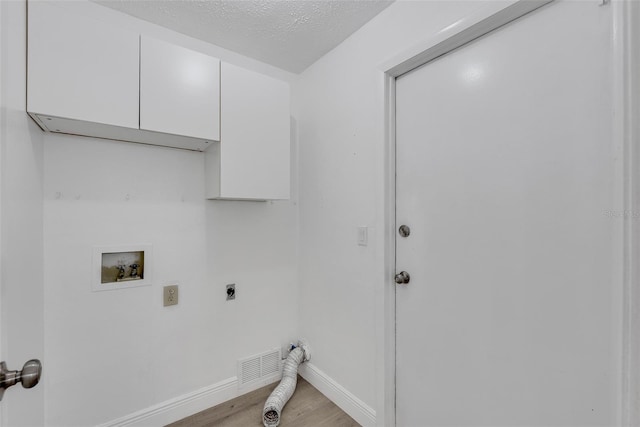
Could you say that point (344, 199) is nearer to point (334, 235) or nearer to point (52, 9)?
point (334, 235)

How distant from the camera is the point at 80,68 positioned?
48.4 inches

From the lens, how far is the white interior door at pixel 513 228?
0.91 meters

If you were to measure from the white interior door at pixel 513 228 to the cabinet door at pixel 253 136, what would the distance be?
0.74 m

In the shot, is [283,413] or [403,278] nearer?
[403,278]

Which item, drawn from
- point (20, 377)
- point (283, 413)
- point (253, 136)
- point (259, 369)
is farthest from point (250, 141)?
point (283, 413)

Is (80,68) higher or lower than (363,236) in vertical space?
higher

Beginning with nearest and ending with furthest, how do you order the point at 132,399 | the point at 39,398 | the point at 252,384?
the point at 39,398, the point at 132,399, the point at 252,384

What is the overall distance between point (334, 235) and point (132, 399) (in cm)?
147

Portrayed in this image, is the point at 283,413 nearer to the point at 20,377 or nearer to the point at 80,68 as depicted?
the point at 20,377

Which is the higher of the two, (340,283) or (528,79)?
(528,79)

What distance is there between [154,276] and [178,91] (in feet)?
3.40

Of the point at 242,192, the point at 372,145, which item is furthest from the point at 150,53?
the point at 372,145

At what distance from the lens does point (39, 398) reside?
1.28m

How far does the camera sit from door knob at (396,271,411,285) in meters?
1.47
